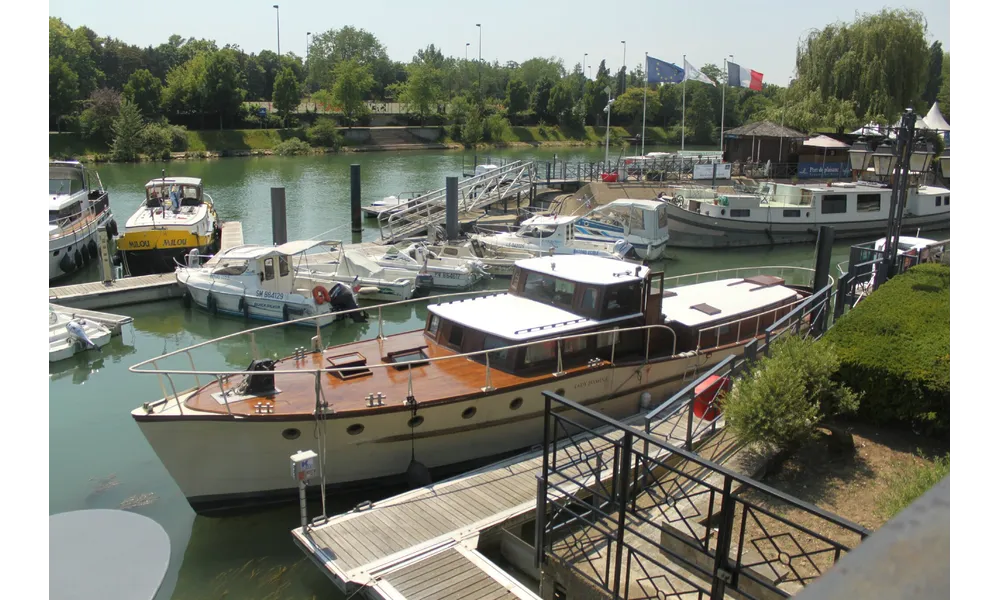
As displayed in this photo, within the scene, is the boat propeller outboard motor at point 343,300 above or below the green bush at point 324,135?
below

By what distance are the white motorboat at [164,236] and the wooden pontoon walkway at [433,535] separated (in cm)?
1926

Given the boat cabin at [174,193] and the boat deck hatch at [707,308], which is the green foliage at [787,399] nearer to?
the boat deck hatch at [707,308]

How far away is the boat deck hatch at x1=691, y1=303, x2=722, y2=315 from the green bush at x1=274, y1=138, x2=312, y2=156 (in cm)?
7013

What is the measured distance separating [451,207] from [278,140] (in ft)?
189

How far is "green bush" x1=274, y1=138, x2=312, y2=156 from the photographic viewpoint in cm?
7906

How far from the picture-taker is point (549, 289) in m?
14.5

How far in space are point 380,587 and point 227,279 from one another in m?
16.6

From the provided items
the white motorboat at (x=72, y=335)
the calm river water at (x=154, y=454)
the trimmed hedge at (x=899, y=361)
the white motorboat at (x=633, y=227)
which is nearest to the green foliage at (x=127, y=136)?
the calm river water at (x=154, y=454)

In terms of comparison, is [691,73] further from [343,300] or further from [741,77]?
[343,300]

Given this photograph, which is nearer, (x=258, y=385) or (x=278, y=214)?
(x=258, y=385)

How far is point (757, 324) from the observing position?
16156 millimetres

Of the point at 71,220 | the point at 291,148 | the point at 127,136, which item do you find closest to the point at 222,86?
the point at 291,148

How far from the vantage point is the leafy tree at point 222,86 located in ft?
267
